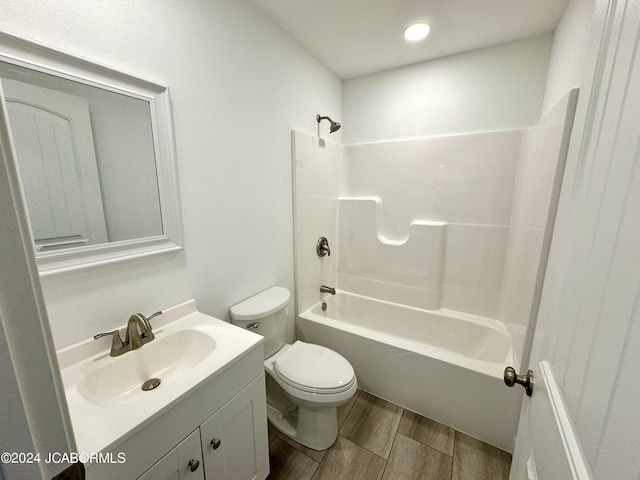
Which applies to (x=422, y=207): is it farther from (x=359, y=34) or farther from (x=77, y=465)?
(x=77, y=465)

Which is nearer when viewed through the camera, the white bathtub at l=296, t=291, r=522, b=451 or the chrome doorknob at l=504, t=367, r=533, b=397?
the chrome doorknob at l=504, t=367, r=533, b=397

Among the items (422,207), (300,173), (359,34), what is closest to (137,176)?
(300,173)

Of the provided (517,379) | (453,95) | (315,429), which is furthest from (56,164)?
(453,95)

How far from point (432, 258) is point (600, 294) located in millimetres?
1736

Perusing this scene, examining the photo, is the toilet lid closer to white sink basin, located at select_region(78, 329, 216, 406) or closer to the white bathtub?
the white bathtub

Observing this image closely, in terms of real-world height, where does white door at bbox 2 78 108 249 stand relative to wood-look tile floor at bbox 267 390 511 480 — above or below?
above

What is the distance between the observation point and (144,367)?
1.06 meters

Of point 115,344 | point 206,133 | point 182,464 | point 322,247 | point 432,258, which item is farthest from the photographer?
point 322,247

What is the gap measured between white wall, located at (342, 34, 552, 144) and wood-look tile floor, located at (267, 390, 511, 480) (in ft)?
6.72

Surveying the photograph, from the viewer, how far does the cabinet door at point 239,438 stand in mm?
954

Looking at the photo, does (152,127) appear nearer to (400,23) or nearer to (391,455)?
(400,23)

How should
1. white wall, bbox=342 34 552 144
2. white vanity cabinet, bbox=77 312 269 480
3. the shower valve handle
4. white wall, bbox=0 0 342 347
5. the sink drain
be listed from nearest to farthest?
white vanity cabinet, bbox=77 312 269 480
white wall, bbox=0 0 342 347
the sink drain
white wall, bbox=342 34 552 144
the shower valve handle

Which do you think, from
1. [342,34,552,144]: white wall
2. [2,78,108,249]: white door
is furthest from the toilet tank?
[342,34,552,144]: white wall

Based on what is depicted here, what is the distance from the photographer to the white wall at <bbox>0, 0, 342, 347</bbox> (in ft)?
2.97
